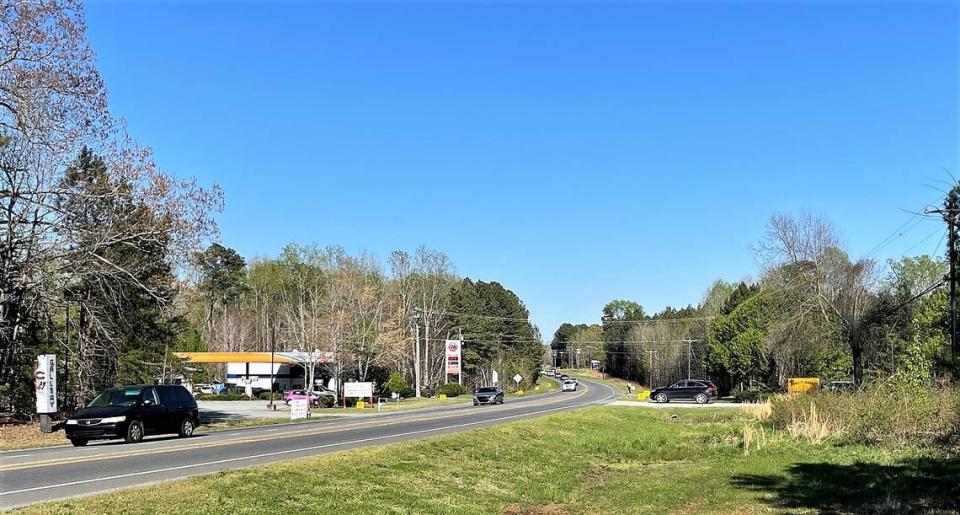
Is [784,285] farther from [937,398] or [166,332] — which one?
[166,332]

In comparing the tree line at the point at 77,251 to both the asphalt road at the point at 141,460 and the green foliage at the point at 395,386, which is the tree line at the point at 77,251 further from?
the green foliage at the point at 395,386

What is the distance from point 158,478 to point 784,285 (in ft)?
170

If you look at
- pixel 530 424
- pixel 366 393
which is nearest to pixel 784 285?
pixel 366 393

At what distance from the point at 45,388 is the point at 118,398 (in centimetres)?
553

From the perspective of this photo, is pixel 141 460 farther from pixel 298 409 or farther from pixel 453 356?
pixel 453 356

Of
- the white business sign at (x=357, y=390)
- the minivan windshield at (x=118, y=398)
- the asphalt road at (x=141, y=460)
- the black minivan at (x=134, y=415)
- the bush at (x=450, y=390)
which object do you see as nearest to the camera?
the asphalt road at (x=141, y=460)

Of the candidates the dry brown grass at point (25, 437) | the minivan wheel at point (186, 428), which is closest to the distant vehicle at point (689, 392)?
the minivan wheel at point (186, 428)

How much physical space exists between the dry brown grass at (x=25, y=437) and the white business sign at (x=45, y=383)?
91 cm

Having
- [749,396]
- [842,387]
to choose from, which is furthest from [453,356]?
[842,387]

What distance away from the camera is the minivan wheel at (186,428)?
78.7 ft

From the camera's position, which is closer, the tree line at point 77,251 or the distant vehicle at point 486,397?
the tree line at point 77,251

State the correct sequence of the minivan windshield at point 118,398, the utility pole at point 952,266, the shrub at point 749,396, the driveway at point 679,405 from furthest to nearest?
1. the shrub at point 749,396
2. the driveway at point 679,405
3. the utility pole at point 952,266
4. the minivan windshield at point 118,398

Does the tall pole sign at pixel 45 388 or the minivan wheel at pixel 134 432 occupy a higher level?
the tall pole sign at pixel 45 388

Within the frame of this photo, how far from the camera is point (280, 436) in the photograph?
79.2ft
